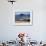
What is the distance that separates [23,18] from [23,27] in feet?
1.17

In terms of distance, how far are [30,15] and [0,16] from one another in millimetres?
1194

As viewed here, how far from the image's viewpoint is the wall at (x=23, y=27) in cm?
514

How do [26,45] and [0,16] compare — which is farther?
[0,16]

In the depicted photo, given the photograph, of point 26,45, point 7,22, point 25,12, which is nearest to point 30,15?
point 25,12

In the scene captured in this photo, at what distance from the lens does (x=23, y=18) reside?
5215mm

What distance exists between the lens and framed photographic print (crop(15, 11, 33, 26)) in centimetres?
516

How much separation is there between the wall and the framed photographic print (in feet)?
0.52

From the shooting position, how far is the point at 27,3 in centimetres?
519

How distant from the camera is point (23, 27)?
519 cm

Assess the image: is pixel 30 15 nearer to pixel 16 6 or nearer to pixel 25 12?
pixel 25 12

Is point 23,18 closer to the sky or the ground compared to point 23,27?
closer to the sky

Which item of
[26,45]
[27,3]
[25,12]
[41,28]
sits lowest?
[26,45]

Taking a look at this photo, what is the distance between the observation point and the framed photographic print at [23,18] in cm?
516

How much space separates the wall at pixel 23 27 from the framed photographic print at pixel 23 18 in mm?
157
